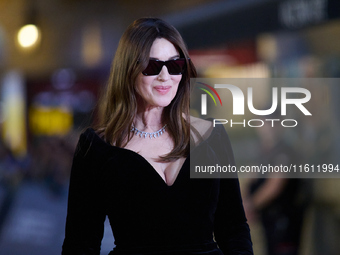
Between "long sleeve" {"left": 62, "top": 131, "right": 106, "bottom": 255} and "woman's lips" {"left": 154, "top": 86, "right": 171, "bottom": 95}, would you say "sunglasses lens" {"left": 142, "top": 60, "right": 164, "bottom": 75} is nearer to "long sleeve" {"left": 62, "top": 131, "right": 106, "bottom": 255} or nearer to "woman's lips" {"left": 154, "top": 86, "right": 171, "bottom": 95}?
"woman's lips" {"left": 154, "top": 86, "right": 171, "bottom": 95}

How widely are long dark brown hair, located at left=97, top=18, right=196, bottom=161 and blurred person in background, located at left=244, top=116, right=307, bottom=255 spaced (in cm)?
228

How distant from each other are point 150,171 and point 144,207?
11cm

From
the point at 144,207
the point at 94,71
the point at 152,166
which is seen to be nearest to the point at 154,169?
the point at 152,166

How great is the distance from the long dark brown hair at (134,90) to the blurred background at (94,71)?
0.13 meters

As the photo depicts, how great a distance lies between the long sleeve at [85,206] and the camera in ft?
4.65

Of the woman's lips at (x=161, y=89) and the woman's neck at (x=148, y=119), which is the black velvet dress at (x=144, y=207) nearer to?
the woman's neck at (x=148, y=119)

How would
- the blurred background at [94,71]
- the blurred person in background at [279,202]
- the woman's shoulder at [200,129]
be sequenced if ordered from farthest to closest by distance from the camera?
1. the blurred background at [94,71]
2. the blurred person in background at [279,202]
3. the woman's shoulder at [200,129]

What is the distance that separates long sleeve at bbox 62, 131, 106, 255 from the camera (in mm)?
1416

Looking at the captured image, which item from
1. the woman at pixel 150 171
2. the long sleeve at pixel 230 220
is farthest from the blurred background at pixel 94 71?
the long sleeve at pixel 230 220

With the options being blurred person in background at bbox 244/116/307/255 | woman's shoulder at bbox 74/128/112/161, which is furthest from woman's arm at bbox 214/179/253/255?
blurred person in background at bbox 244/116/307/255

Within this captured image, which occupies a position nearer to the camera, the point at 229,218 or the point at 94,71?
the point at 229,218

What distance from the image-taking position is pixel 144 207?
4.48 feet

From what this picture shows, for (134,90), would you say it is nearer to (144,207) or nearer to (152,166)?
(152,166)

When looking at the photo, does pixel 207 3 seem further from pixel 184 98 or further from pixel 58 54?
pixel 184 98
